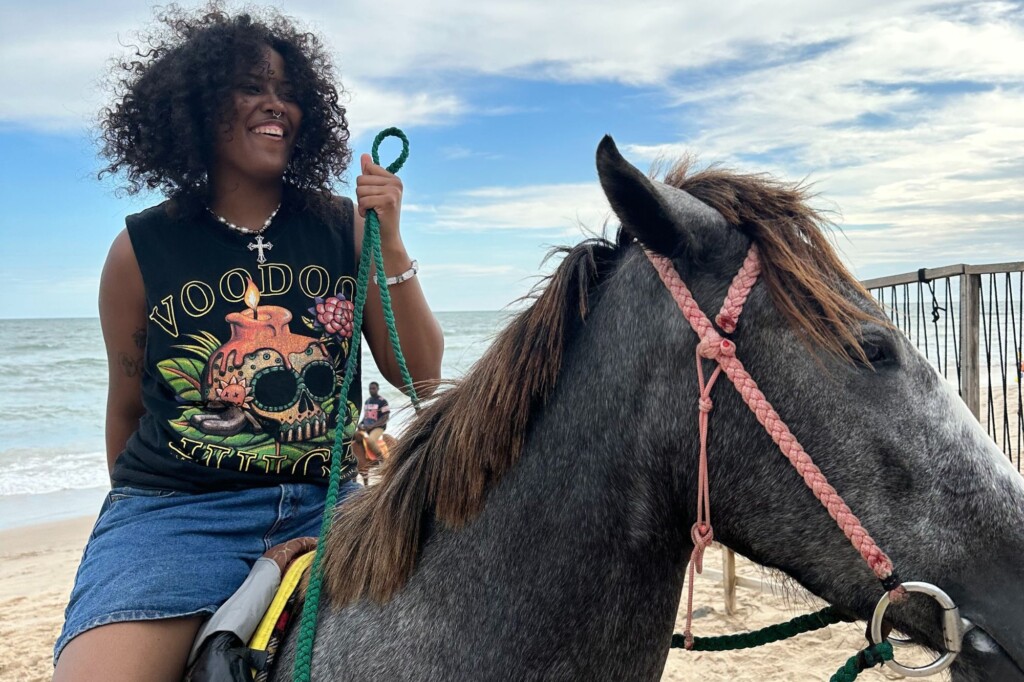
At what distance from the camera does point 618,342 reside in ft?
4.52

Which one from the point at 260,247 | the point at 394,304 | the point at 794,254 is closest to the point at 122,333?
the point at 260,247

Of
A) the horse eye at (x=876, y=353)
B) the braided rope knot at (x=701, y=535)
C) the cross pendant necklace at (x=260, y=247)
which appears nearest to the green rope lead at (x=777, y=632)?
the braided rope knot at (x=701, y=535)

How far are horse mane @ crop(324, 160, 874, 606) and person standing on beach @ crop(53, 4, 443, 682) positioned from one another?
0.33m

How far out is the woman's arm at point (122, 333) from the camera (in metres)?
2.01

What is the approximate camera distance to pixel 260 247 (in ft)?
6.70

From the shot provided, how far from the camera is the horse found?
122 cm

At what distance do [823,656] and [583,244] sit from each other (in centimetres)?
458

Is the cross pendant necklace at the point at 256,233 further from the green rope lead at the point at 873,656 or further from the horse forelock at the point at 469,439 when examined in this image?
the green rope lead at the point at 873,656

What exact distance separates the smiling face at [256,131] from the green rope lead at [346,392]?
1.18 feet

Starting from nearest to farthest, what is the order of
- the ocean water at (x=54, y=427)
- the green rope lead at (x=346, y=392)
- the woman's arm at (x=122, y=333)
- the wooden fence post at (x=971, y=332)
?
1. the green rope lead at (x=346, y=392)
2. the woman's arm at (x=122, y=333)
3. the wooden fence post at (x=971, y=332)
4. the ocean water at (x=54, y=427)

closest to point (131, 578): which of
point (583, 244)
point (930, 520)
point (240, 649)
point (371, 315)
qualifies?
point (240, 649)

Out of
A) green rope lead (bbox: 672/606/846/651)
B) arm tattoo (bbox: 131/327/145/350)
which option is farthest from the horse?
arm tattoo (bbox: 131/327/145/350)

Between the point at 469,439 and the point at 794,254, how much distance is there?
Answer: 696 mm

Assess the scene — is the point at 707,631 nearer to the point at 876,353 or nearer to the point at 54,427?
the point at 876,353
